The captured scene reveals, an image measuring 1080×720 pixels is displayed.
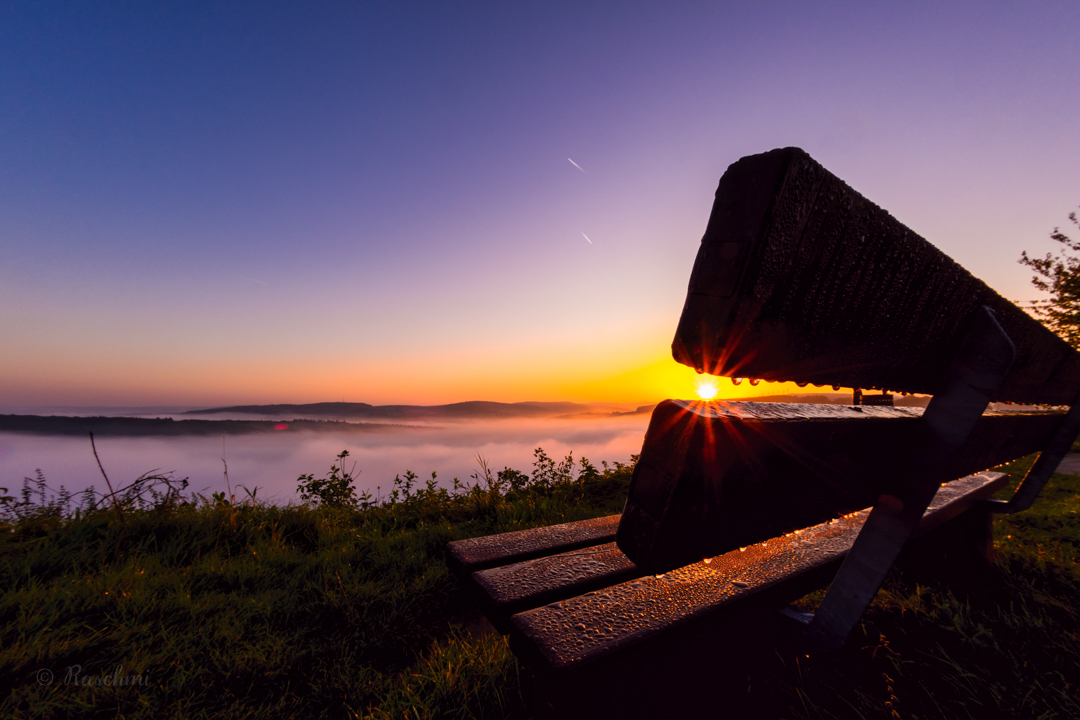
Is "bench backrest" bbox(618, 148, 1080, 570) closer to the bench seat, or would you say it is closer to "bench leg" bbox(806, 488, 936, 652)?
"bench leg" bbox(806, 488, 936, 652)

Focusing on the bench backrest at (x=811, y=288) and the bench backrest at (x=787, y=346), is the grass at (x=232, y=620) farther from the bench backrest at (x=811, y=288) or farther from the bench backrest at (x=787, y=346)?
the bench backrest at (x=811, y=288)

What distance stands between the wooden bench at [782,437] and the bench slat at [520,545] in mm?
19

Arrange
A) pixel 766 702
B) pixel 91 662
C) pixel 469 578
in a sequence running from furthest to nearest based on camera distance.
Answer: pixel 91 662 → pixel 766 702 → pixel 469 578

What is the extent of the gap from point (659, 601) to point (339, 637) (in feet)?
5.95

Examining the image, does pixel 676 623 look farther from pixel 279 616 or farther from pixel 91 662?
pixel 91 662

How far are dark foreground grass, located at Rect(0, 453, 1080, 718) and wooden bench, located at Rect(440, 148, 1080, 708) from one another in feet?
1.36

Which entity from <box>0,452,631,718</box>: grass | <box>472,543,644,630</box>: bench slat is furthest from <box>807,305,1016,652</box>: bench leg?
<box>0,452,631,718</box>: grass

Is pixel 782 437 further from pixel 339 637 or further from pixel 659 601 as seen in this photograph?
pixel 339 637

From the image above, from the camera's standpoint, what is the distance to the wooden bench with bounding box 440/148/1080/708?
1.77 feet

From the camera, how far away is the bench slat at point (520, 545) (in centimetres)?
139

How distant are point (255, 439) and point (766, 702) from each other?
80937 mm

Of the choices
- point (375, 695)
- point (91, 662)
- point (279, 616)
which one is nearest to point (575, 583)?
point (375, 695)

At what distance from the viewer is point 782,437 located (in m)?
0.63

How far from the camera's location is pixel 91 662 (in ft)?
5.32
